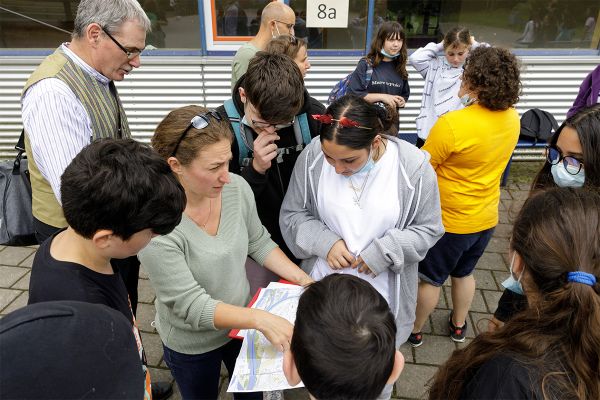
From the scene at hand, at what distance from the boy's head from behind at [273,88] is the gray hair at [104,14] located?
689 millimetres

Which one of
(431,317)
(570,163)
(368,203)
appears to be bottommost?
(431,317)

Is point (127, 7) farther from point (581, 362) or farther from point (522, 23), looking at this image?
point (522, 23)

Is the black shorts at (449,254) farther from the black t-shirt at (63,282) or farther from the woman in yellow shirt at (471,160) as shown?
the black t-shirt at (63,282)

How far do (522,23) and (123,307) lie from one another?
19.7ft

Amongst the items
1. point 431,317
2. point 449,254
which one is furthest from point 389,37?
point 431,317

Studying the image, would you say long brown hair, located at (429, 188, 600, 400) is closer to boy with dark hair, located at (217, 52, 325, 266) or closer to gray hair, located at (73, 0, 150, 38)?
boy with dark hair, located at (217, 52, 325, 266)

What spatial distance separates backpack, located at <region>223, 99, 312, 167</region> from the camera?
7.54 feet

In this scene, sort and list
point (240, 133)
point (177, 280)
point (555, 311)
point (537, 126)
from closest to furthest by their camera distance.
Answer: point (555, 311) < point (177, 280) < point (240, 133) < point (537, 126)

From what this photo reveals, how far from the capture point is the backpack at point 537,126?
16.3 ft

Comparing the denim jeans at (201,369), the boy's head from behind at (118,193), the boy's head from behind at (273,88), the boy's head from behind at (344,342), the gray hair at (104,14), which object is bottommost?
the denim jeans at (201,369)

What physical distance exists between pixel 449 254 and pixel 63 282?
2.22 m

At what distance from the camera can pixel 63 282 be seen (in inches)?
47.2

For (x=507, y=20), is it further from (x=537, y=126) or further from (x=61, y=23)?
(x=61, y=23)

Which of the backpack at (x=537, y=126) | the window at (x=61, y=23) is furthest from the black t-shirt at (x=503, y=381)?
the window at (x=61, y=23)
